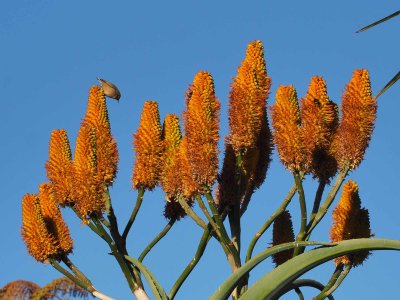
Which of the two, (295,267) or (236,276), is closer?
(295,267)

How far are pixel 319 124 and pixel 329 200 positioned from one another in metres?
0.56

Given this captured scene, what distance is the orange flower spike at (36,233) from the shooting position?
781cm

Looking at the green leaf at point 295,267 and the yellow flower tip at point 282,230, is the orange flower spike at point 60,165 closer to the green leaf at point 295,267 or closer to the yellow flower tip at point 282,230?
the yellow flower tip at point 282,230

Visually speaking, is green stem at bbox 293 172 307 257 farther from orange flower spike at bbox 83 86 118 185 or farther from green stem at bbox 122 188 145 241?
orange flower spike at bbox 83 86 118 185

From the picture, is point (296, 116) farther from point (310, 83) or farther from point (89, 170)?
point (89, 170)

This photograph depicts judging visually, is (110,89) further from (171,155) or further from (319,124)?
(319,124)

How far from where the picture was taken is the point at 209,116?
7027mm

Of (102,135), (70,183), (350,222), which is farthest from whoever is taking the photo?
(102,135)

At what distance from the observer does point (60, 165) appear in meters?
7.68

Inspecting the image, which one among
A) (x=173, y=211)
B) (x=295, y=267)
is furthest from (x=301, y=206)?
(x=173, y=211)

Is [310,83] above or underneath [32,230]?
above

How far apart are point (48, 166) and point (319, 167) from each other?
2032 millimetres

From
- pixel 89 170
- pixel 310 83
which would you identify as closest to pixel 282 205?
pixel 310 83

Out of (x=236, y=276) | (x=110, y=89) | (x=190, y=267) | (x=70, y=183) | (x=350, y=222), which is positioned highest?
(x=110, y=89)
